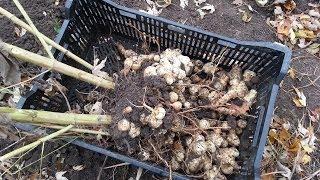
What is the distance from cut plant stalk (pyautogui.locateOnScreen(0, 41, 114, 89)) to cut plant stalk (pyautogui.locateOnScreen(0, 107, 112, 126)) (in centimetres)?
23

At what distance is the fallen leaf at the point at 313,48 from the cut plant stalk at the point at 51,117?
1.88 meters

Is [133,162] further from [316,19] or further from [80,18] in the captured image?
[316,19]

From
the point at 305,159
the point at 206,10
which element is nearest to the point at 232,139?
the point at 305,159

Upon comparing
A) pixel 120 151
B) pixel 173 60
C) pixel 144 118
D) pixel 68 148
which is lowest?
pixel 68 148

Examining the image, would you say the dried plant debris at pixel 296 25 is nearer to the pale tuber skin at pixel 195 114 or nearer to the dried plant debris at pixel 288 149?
the dried plant debris at pixel 288 149

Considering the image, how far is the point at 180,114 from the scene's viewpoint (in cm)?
238

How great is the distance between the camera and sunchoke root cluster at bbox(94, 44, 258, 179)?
232cm

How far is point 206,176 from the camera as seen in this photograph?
7.95 ft

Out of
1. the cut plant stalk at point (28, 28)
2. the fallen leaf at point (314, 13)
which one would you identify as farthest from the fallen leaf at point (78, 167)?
the fallen leaf at point (314, 13)

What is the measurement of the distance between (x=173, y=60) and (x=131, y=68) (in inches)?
11.2

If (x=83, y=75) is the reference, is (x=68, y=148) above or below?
below

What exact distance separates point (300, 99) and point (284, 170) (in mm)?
608

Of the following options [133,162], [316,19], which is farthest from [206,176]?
[316,19]

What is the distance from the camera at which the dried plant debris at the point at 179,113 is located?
91.6 inches
